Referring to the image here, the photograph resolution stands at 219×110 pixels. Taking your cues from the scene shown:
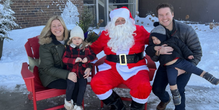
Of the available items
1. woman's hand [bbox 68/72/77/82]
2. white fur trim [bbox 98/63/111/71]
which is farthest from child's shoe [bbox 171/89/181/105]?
woman's hand [bbox 68/72/77/82]

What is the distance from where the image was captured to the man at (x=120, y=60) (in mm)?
2752

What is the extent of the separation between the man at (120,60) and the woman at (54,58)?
1.15ft

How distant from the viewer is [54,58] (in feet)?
9.46

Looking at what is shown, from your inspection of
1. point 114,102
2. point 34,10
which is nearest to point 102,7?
point 34,10

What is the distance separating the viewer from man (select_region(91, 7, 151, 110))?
275cm

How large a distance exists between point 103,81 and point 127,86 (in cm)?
38

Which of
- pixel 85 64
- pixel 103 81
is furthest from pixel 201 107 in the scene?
pixel 85 64

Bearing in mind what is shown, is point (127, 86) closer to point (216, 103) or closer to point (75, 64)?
point (75, 64)

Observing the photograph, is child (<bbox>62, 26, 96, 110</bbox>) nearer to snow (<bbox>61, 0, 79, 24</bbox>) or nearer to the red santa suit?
the red santa suit

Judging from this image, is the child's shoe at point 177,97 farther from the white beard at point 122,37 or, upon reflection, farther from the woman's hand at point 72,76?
the woman's hand at point 72,76

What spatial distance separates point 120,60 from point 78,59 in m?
0.67

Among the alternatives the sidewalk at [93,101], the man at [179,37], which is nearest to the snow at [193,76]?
the sidewalk at [93,101]

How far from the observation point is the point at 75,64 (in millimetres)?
2805

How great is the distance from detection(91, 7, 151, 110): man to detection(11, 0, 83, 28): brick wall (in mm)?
5035
